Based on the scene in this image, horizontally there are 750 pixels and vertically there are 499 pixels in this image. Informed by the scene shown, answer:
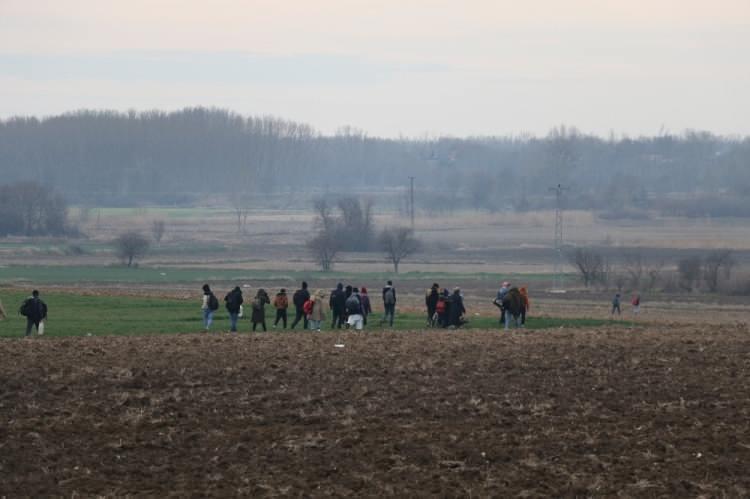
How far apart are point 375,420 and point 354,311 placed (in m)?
14.3

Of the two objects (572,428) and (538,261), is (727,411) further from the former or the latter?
(538,261)

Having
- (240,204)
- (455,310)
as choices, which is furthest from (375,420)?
(240,204)

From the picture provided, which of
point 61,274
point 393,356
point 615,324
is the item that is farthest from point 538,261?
point 393,356

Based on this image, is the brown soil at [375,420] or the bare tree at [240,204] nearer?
the brown soil at [375,420]

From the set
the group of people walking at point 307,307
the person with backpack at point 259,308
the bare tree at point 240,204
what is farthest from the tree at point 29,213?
the person with backpack at point 259,308

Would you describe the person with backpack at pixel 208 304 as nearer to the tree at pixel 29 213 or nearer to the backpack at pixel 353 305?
the backpack at pixel 353 305

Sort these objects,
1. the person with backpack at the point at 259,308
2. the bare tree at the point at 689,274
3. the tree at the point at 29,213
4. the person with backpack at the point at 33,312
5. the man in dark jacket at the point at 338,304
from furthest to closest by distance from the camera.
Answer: the tree at the point at 29,213 → the bare tree at the point at 689,274 → the man in dark jacket at the point at 338,304 → the person with backpack at the point at 259,308 → the person with backpack at the point at 33,312

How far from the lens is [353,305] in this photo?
31891mm

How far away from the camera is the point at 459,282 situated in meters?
75.4

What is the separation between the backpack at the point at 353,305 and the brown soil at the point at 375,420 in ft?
24.5

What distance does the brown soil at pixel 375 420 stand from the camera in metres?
15.0

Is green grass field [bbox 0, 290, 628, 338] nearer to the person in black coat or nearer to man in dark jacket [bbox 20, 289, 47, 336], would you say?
man in dark jacket [bbox 20, 289, 47, 336]

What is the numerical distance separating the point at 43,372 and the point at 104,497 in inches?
254

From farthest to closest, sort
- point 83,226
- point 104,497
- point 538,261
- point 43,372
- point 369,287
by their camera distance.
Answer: point 83,226, point 538,261, point 369,287, point 43,372, point 104,497
